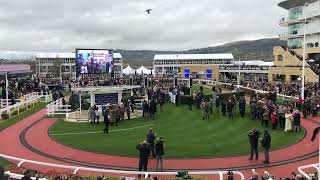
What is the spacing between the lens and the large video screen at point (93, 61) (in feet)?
123

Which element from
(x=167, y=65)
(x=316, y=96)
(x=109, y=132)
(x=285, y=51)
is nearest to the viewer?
(x=109, y=132)

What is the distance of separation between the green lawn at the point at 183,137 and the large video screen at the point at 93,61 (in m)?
8.51

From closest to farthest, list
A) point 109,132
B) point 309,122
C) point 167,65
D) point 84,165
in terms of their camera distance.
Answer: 1. point 84,165
2. point 109,132
3. point 309,122
4. point 167,65

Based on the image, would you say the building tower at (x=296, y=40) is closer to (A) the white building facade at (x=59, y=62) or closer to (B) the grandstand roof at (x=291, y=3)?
(B) the grandstand roof at (x=291, y=3)

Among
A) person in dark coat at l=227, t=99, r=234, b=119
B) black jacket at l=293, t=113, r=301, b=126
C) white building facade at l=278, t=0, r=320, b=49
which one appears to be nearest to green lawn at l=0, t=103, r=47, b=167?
person in dark coat at l=227, t=99, r=234, b=119

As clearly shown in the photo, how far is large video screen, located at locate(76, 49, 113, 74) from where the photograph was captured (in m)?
37.4

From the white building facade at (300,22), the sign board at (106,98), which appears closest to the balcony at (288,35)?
the white building facade at (300,22)

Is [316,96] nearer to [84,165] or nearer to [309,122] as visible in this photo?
[309,122]

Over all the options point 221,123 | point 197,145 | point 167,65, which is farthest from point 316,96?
point 167,65

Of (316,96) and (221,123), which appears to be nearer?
(221,123)

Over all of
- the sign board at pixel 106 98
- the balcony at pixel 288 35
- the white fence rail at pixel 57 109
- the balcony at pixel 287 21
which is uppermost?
the balcony at pixel 287 21

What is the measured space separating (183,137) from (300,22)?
57.8 meters

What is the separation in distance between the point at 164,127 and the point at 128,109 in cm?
453

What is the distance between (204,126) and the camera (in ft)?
85.8
